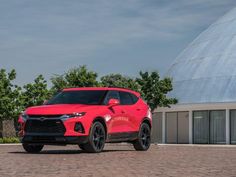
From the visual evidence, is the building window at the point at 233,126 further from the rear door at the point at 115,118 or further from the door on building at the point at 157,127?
the rear door at the point at 115,118

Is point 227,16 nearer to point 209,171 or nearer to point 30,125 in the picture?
point 30,125

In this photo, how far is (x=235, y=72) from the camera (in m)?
44.2

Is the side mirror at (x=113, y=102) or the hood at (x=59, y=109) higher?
the side mirror at (x=113, y=102)

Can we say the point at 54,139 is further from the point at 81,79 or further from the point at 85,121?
the point at 81,79

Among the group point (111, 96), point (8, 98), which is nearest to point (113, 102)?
point (111, 96)

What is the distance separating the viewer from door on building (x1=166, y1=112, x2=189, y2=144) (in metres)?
47.1

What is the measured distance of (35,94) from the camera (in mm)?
42781

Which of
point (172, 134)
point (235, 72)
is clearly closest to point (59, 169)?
point (235, 72)

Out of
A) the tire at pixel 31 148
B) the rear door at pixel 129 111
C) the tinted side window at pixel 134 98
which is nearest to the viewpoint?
the tire at pixel 31 148

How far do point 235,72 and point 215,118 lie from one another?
3.70 metres

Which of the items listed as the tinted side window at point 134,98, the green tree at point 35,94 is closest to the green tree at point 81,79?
the green tree at point 35,94

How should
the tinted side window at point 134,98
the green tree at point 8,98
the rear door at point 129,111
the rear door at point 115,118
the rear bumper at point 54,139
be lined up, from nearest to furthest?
the rear bumper at point 54,139, the rear door at point 115,118, the rear door at point 129,111, the tinted side window at point 134,98, the green tree at point 8,98

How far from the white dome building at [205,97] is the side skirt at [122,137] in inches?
1042

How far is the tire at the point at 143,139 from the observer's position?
57.8 feet
